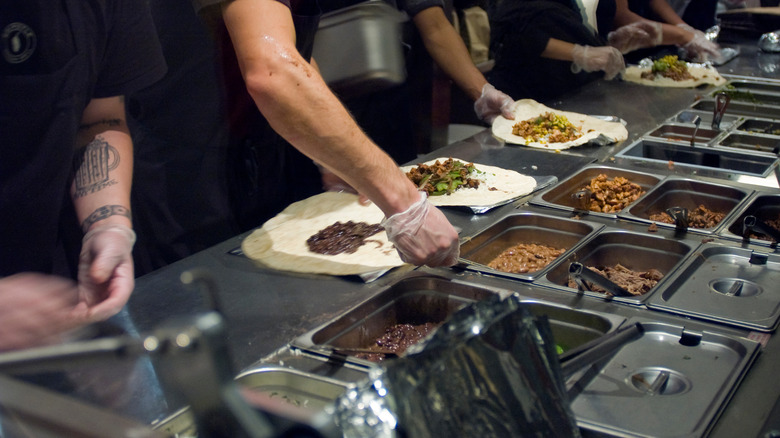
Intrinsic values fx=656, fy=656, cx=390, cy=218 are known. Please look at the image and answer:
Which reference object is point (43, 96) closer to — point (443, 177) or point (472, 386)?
point (443, 177)

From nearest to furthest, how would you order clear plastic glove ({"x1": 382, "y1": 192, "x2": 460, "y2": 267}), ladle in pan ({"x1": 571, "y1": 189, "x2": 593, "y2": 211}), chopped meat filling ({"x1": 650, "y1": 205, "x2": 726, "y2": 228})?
clear plastic glove ({"x1": 382, "y1": 192, "x2": 460, "y2": 267}) → chopped meat filling ({"x1": 650, "y1": 205, "x2": 726, "y2": 228}) → ladle in pan ({"x1": 571, "y1": 189, "x2": 593, "y2": 211})

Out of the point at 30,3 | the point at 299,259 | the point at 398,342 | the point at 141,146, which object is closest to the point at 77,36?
the point at 30,3

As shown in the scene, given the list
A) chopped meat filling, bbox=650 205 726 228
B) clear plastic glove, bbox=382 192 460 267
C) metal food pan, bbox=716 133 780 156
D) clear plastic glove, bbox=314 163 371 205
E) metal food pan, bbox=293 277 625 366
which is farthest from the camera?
metal food pan, bbox=716 133 780 156

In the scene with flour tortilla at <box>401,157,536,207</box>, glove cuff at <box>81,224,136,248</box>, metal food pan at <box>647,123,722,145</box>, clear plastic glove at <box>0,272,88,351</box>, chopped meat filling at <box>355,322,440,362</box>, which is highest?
clear plastic glove at <box>0,272,88,351</box>

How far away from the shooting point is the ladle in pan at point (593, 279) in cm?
155

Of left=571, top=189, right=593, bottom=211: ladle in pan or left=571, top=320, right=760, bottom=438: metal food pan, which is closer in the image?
left=571, top=320, right=760, bottom=438: metal food pan

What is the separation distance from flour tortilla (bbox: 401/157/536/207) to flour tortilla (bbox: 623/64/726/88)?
1.96 m

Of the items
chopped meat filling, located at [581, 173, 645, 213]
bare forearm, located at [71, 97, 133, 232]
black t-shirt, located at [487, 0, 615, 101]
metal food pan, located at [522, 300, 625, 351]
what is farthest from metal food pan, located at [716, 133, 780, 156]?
bare forearm, located at [71, 97, 133, 232]

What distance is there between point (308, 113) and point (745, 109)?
110 inches

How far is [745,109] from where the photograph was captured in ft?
11.4

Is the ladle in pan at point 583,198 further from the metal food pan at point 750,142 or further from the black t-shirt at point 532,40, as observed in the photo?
the black t-shirt at point 532,40

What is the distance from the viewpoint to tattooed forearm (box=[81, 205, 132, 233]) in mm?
1922

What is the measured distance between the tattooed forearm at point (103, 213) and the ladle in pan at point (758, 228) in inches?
70.2

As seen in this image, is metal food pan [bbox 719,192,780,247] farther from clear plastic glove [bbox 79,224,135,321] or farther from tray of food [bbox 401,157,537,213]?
clear plastic glove [bbox 79,224,135,321]
